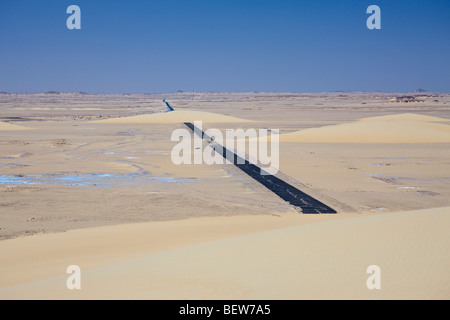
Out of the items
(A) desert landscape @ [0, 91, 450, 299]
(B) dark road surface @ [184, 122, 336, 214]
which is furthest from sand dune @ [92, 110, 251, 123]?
(B) dark road surface @ [184, 122, 336, 214]

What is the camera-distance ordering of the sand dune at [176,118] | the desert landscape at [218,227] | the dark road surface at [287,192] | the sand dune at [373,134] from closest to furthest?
the desert landscape at [218,227]
the dark road surface at [287,192]
the sand dune at [373,134]
the sand dune at [176,118]

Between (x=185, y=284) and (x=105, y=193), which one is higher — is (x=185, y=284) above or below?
below

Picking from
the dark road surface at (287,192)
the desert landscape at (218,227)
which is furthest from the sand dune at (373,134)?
the dark road surface at (287,192)

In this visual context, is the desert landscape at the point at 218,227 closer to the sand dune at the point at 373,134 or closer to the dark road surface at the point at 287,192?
the dark road surface at the point at 287,192
